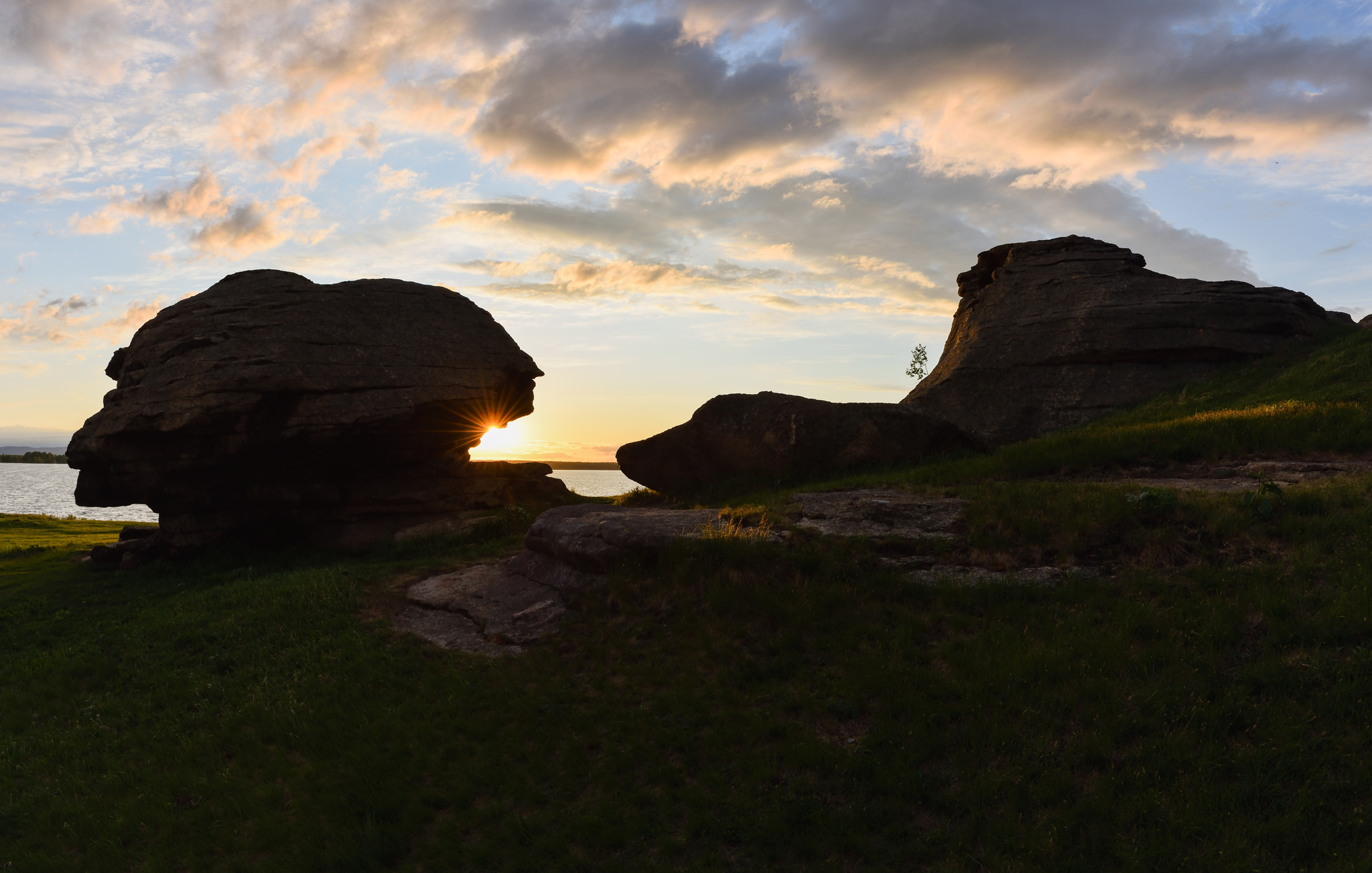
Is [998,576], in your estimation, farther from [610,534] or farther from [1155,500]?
[610,534]

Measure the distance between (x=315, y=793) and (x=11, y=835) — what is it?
5.69 m

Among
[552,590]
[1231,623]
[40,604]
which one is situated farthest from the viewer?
[40,604]

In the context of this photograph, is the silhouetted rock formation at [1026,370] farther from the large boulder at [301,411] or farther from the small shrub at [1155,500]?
the small shrub at [1155,500]

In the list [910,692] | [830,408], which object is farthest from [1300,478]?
[830,408]

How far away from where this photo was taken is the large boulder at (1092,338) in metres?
30.3

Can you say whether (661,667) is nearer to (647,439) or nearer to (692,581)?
(692,581)

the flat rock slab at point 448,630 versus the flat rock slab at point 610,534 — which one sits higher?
the flat rock slab at point 610,534

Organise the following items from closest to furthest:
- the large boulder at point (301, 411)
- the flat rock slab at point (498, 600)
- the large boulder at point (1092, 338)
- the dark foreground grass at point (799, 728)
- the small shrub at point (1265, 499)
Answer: the dark foreground grass at point (799, 728) → the small shrub at point (1265, 499) → the flat rock slab at point (498, 600) → the large boulder at point (301, 411) → the large boulder at point (1092, 338)

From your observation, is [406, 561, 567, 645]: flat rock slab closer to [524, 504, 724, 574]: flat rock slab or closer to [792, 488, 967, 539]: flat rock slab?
[524, 504, 724, 574]: flat rock slab

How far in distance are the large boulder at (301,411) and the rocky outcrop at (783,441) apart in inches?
322

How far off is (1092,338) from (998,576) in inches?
876

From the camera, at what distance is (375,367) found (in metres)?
27.2

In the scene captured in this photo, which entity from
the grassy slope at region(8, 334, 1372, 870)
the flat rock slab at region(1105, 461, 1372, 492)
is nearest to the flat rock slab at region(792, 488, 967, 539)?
the grassy slope at region(8, 334, 1372, 870)

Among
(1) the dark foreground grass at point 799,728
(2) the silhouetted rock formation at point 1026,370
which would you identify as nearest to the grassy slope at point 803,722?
(1) the dark foreground grass at point 799,728
